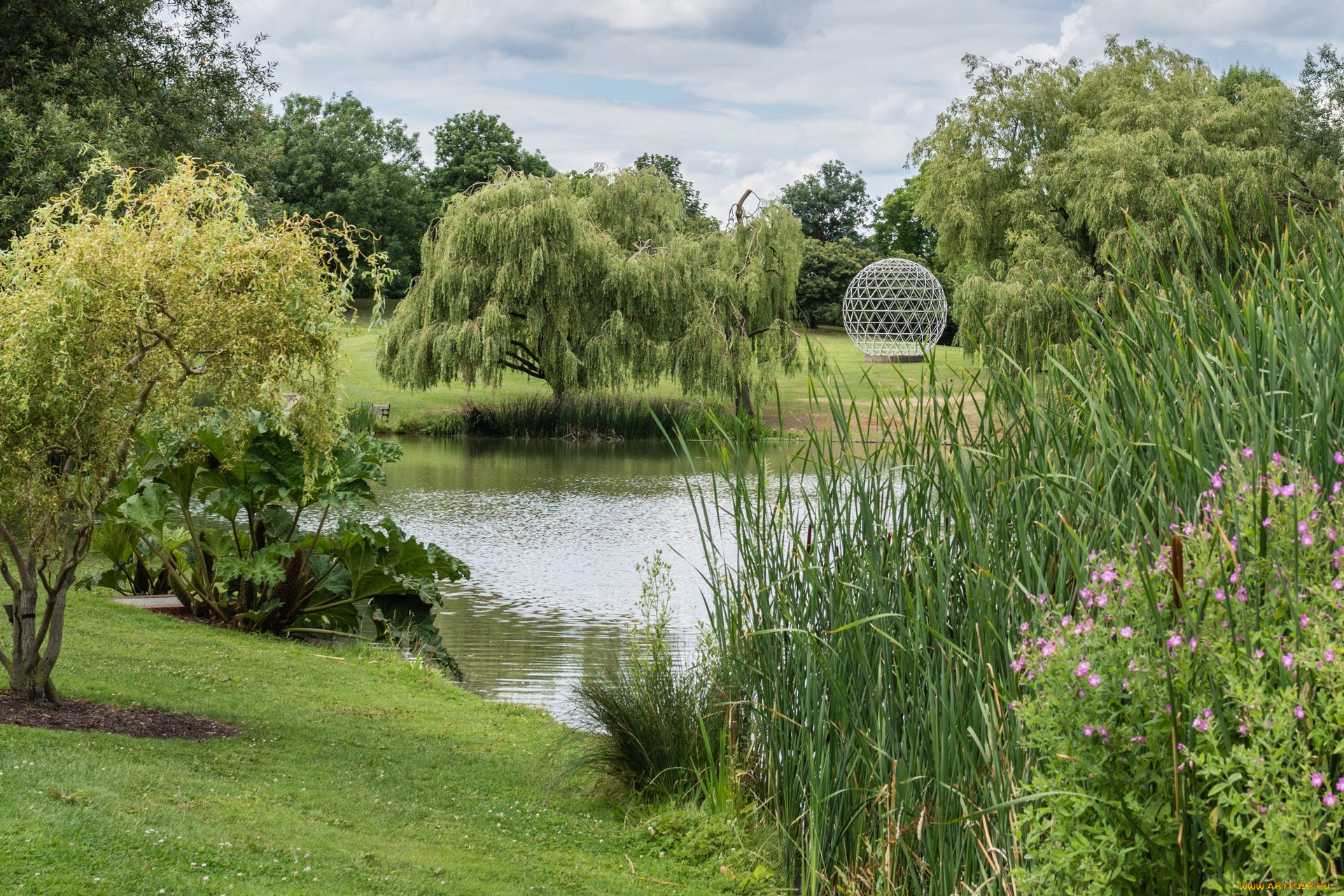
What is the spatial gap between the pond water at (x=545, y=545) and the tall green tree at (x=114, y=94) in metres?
5.14

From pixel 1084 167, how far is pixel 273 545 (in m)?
21.0

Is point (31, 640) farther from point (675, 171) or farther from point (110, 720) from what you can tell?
point (675, 171)

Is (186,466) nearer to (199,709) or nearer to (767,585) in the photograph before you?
(199,709)

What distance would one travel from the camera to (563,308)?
83.3 feet

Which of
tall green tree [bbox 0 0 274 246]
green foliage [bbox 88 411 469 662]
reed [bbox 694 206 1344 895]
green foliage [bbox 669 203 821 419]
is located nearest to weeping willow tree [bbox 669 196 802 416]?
green foliage [bbox 669 203 821 419]

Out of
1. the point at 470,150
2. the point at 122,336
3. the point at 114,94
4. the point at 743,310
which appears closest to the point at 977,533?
the point at 122,336

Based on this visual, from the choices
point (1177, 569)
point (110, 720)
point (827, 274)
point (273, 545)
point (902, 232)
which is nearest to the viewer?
point (1177, 569)

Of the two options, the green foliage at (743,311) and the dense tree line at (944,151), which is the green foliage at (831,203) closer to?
the dense tree line at (944,151)

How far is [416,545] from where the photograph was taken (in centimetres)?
898

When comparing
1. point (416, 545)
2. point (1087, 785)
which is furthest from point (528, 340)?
point (1087, 785)

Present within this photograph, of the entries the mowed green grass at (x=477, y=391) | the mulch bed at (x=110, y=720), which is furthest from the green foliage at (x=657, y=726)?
the mowed green grass at (x=477, y=391)

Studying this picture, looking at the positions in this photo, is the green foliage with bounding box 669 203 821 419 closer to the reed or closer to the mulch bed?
the mulch bed

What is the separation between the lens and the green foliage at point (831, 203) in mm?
65562

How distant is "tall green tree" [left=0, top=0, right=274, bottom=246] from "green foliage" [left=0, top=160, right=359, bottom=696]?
18.2 ft
